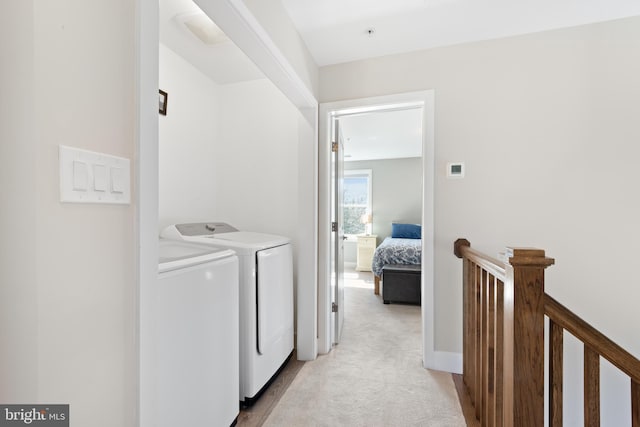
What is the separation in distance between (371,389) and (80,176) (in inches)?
78.4

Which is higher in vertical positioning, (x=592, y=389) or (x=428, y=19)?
(x=428, y=19)

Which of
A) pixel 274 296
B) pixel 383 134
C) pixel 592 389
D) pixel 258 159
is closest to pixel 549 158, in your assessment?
pixel 592 389

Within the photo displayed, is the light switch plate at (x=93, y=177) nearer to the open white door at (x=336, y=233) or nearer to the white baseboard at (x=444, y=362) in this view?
the open white door at (x=336, y=233)

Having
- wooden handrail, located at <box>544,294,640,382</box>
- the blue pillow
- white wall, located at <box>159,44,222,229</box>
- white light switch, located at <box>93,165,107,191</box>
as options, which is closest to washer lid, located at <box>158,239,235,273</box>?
white light switch, located at <box>93,165,107,191</box>

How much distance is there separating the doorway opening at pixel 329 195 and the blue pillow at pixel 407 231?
3.43 meters

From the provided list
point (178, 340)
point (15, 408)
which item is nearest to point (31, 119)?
point (15, 408)

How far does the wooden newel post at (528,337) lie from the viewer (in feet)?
2.96

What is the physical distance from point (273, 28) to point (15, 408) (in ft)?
5.91

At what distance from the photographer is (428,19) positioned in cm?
191

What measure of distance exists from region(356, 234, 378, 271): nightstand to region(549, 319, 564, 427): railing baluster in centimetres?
504

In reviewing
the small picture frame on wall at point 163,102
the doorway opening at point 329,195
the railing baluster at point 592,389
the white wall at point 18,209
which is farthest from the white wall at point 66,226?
the doorway opening at point 329,195

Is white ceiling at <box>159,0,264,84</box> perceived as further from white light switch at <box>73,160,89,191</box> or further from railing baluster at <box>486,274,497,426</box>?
railing baluster at <box>486,274,497,426</box>

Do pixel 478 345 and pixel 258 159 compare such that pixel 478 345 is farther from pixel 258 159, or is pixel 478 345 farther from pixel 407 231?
pixel 407 231

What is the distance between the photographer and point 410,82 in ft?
7.44
